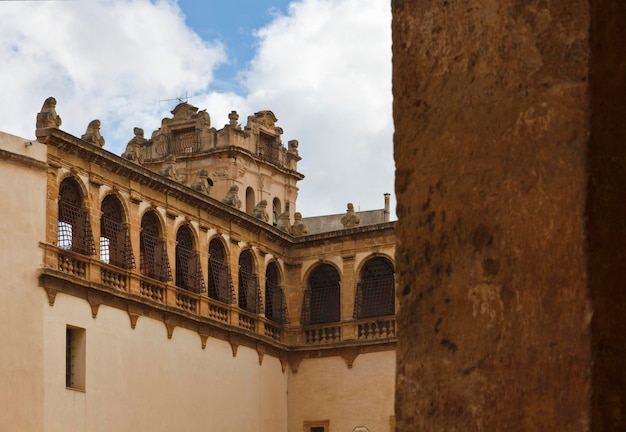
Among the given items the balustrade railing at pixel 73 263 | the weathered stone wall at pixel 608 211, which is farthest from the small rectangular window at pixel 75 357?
the weathered stone wall at pixel 608 211

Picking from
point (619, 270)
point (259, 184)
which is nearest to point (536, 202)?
point (619, 270)

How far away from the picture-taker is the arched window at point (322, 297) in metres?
38.7

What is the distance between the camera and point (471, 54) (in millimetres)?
4016

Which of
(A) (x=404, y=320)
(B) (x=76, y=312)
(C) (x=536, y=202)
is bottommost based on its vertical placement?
(A) (x=404, y=320)

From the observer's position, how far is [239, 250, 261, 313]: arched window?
3741 centimetres

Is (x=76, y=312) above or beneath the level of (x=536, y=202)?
above

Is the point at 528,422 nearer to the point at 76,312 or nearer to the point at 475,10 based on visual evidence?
the point at 475,10

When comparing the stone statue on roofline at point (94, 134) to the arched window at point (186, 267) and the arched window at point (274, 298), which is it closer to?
the arched window at point (186, 267)

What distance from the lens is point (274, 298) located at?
38.9 m

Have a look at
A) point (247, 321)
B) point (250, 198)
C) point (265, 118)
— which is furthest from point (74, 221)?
point (265, 118)

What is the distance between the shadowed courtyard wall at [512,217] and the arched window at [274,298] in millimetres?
34575

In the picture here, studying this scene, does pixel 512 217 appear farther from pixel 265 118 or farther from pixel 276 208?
pixel 265 118

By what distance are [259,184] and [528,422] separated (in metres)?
44.5

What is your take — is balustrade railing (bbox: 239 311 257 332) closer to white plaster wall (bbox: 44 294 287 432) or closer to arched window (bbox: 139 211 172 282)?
white plaster wall (bbox: 44 294 287 432)
